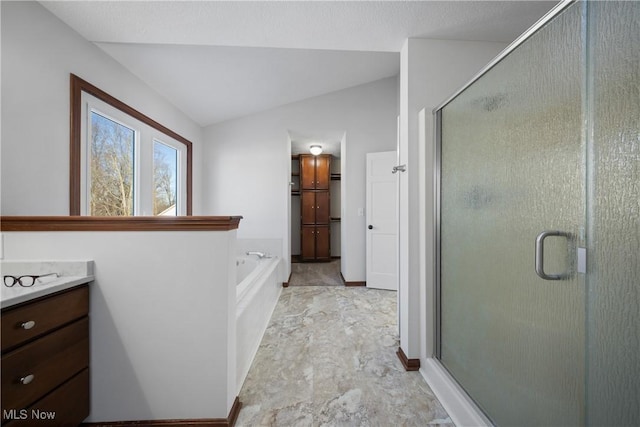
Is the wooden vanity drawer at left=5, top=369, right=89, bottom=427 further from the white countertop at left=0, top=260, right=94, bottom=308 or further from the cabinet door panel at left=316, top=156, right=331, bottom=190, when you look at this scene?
the cabinet door panel at left=316, top=156, right=331, bottom=190

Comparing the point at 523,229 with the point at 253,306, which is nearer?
the point at 523,229

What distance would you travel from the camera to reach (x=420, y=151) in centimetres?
186

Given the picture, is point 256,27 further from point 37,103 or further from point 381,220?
point 381,220

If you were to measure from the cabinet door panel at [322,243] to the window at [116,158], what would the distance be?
9.68 ft

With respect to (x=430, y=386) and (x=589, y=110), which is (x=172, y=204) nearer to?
(x=430, y=386)

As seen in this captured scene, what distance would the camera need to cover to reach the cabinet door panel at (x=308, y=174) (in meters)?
5.55

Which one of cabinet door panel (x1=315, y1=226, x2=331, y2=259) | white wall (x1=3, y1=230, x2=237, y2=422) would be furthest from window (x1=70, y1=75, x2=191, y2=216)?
cabinet door panel (x1=315, y1=226, x2=331, y2=259)

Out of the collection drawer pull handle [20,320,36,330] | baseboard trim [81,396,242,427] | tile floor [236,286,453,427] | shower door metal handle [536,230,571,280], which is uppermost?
shower door metal handle [536,230,571,280]

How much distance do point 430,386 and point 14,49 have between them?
3.01 metres

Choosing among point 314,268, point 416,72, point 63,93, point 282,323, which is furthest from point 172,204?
point 416,72

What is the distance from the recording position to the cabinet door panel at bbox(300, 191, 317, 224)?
5574 millimetres

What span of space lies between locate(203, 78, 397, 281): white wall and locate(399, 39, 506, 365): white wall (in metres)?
1.92

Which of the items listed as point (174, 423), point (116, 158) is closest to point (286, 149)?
point (116, 158)

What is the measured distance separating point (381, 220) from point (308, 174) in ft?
7.64
